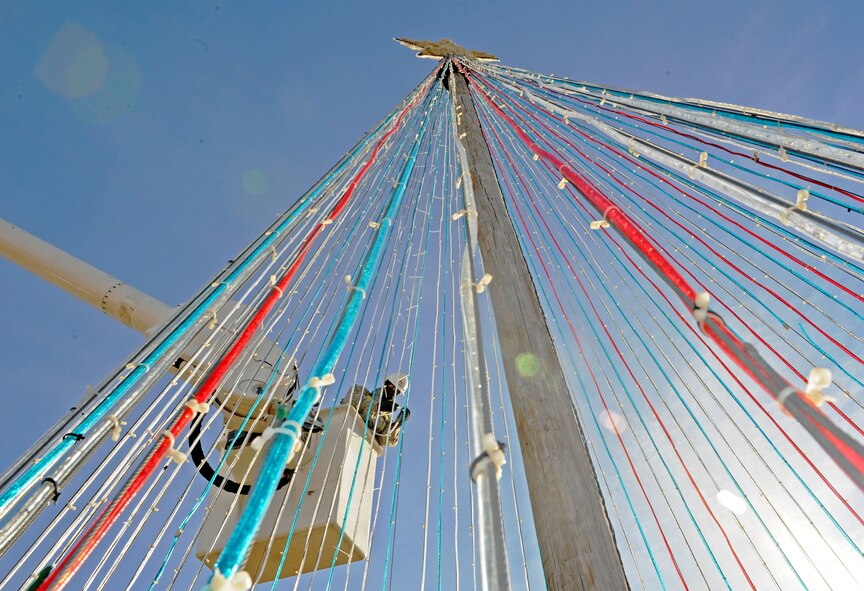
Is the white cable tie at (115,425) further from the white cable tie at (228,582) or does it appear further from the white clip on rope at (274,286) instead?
the white cable tie at (228,582)

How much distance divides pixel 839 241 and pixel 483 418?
109cm

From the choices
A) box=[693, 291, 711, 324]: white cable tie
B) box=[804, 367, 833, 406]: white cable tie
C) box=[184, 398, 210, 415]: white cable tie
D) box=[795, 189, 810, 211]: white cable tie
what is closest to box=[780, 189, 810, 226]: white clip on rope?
box=[795, 189, 810, 211]: white cable tie

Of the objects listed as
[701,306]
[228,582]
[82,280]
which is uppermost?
[82,280]

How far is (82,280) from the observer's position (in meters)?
5.53

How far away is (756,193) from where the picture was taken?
187 centimetres

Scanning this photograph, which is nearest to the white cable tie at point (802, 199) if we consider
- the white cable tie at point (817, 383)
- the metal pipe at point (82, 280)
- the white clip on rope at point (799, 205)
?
the white clip on rope at point (799, 205)

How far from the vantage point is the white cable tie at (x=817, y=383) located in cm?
93

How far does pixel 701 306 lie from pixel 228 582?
3.49 ft

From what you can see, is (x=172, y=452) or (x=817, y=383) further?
(x=172, y=452)

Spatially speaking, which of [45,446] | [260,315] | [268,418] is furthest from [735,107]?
[268,418]

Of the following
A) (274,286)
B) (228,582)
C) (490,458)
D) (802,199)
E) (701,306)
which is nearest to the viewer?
(228,582)

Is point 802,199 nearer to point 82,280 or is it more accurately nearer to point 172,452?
point 172,452

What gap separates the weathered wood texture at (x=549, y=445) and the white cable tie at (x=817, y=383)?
926 millimetres

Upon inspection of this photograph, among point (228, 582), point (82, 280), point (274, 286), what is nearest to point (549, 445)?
point (274, 286)
